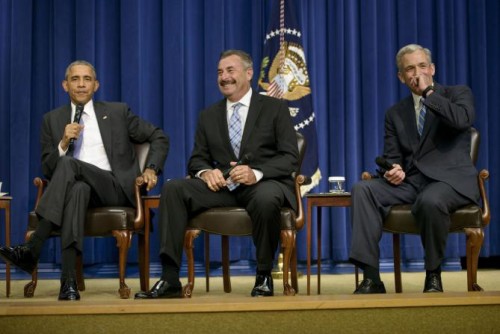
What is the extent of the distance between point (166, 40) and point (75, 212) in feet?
7.35

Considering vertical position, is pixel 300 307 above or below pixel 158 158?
below

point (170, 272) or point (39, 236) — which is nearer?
point (170, 272)

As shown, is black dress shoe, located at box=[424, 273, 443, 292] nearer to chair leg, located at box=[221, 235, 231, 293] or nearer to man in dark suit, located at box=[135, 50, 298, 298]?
man in dark suit, located at box=[135, 50, 298, 298]

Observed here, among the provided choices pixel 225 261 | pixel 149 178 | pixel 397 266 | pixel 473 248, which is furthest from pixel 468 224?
pixel 149 178

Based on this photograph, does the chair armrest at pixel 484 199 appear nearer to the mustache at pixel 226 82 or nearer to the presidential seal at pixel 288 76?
the mustache at pixel 226 82

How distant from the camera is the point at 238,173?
11.0ft

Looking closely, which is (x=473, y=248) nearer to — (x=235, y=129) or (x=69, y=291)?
(x=235, y=129)

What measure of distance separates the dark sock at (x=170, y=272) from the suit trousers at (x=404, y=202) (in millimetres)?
849

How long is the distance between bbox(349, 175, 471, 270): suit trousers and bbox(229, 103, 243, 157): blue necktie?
678 millimetres

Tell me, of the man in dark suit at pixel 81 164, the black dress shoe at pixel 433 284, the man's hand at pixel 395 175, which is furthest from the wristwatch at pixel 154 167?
the black dress shoe at pixel 433 284

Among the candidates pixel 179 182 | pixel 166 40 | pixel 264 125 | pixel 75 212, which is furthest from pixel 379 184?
pixel 166 40

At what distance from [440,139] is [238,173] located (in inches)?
43.6

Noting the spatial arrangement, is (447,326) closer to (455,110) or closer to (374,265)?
(374,265)

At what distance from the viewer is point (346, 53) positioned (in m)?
5.50
